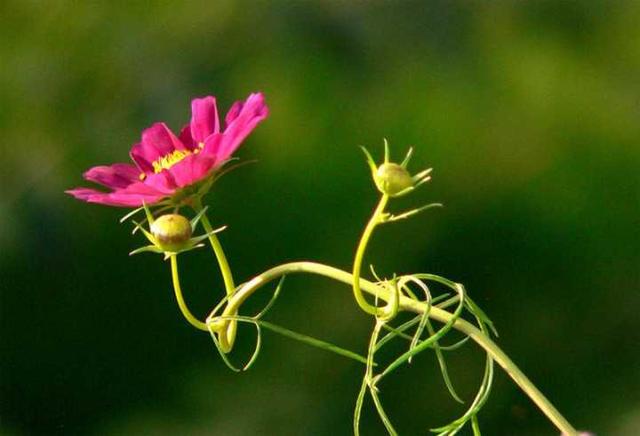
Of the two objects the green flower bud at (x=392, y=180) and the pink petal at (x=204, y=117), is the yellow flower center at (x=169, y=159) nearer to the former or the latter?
the pink petal at (x=204, y=117)

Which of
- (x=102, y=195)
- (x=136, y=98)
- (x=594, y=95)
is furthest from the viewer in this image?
(x=136, y=98)

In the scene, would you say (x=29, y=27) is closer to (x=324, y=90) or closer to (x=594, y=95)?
(x=324, y=90)

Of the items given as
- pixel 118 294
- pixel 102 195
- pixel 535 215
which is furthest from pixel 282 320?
pixel 102 195

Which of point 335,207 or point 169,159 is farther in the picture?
point 335,207

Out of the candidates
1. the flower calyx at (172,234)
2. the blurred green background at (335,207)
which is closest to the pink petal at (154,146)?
the flower calyx at (172,234)

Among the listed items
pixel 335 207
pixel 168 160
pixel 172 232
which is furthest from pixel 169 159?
pixel 335 207

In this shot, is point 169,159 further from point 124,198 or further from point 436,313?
point 436,313
